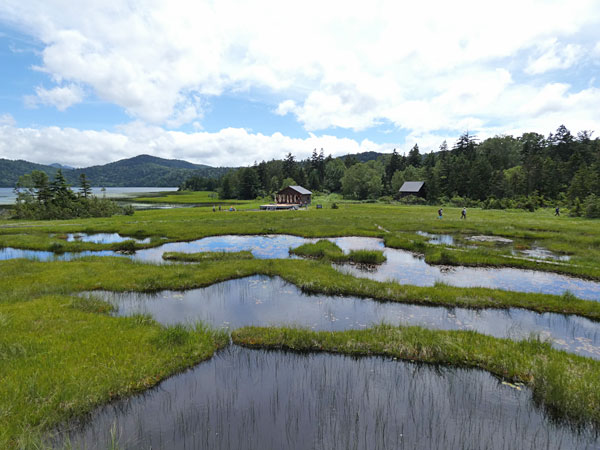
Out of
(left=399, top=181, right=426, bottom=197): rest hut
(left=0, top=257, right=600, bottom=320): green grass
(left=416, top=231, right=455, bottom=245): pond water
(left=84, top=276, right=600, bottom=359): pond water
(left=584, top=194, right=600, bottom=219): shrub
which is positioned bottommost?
(left=84, top=276, right=600, bottom=359): pond water

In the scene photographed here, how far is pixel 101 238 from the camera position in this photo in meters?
40.8

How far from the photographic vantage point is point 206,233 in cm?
4322

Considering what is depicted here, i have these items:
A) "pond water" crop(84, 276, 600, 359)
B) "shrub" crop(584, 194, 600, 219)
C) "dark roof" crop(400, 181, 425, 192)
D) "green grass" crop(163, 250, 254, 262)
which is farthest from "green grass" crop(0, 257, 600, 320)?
"dark roof" crop(400, 181, 425, 192)

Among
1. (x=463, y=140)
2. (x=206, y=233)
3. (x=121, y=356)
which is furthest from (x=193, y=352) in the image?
(x=463, y=140)

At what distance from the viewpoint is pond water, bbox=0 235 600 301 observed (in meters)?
20.1

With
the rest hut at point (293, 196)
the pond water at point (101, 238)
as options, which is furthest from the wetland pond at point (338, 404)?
the rest hut at point (293, 196)

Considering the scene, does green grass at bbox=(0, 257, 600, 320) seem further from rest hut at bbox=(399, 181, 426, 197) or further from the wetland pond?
rest hut at bbox=(399, 181, 426, 197)

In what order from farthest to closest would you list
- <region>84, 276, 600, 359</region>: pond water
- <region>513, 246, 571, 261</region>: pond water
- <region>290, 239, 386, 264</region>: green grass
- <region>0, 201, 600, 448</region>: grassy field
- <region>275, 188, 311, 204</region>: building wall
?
<region>275, 188, 311, 204</region>: building wall
<region>513, 246, 571, 261</region>: pond water
<region>290, 239, 386, 264</region>: green grass
<region>84, 276, 600, 359</region>: pond water
<region>0, 201, 600, 448</region>: grassy field

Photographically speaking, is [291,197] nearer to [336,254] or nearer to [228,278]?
[336,254]

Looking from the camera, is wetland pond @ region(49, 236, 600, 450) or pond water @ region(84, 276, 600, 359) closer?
wetland pond @ region(49, 236, 600, 450)

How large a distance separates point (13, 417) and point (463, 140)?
183661mm

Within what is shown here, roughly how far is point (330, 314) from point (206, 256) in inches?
658

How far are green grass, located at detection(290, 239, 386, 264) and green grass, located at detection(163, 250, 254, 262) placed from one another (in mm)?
5424

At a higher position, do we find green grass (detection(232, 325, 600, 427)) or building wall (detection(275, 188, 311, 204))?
building wall (detection(275, 188, 311, 204))
